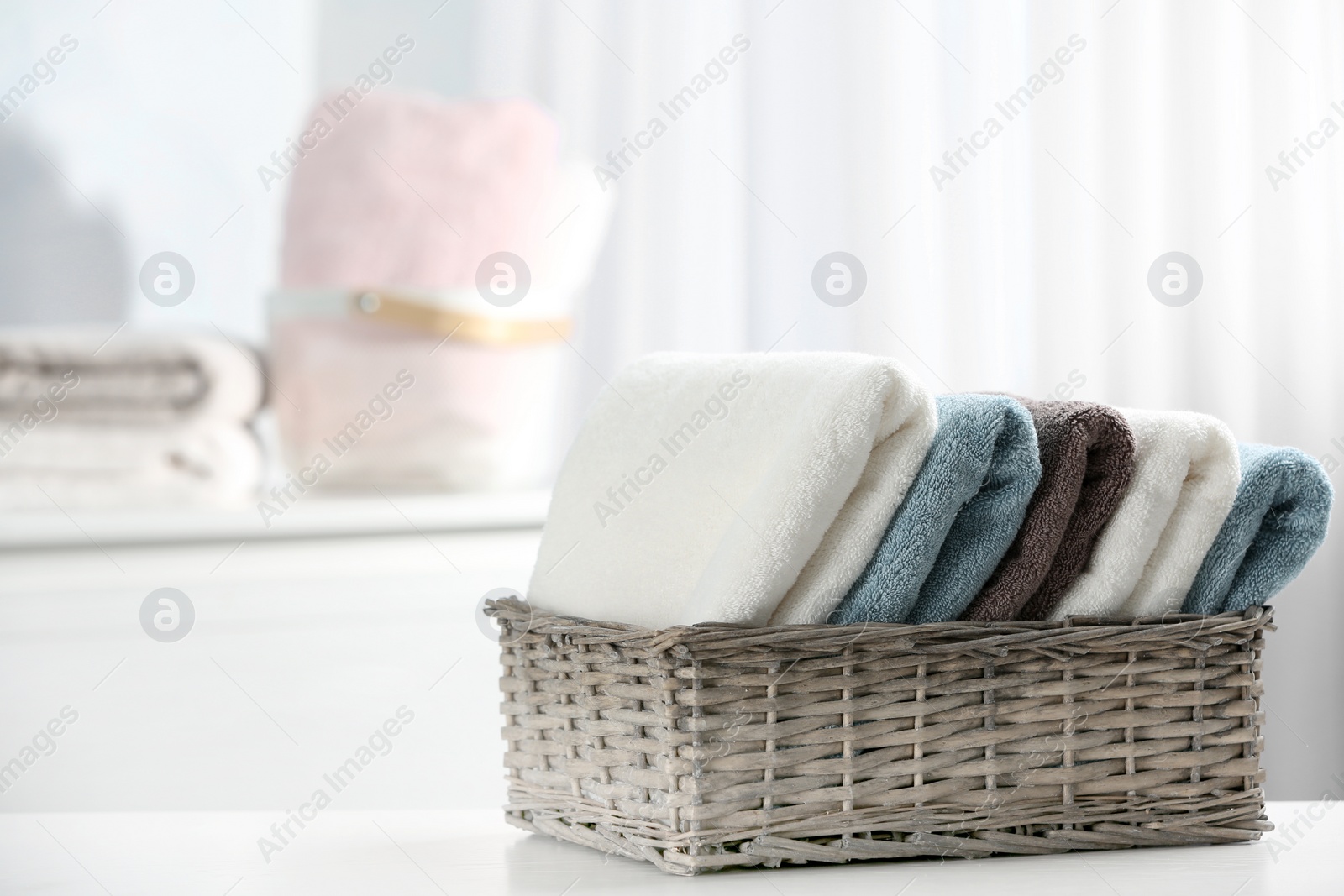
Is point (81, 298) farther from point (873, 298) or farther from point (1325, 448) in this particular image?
point (1325, 448)

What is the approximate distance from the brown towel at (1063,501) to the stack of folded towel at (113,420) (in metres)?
0.64

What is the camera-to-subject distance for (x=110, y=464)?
890 mm

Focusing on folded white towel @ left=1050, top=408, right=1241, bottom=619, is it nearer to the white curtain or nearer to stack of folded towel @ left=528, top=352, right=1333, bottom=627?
stack of folded towel @ left=528, top=352, right=1333, bottom=627

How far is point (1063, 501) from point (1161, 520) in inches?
2.2

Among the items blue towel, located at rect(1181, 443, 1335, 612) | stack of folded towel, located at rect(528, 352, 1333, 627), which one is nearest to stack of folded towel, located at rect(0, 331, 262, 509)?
stack of folded towel, located at rect(528, 352, 1333, 627)

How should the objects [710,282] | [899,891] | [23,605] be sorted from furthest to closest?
[710,282] → [23,605] → [899,891]

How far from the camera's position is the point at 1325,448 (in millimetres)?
1086

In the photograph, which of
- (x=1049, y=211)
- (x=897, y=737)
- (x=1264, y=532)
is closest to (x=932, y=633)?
(x=897, y=737)

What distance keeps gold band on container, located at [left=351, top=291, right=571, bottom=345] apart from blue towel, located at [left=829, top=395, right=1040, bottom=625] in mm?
551

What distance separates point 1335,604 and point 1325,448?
0.15m

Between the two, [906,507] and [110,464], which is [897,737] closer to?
[906,507]

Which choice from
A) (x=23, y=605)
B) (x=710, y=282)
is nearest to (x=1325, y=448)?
(x=710, y=282)

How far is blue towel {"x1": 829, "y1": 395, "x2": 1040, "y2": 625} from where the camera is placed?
1.56 ft

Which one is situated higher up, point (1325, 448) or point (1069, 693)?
point (1325, 448)
